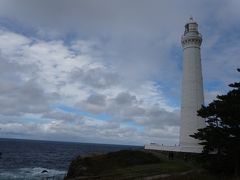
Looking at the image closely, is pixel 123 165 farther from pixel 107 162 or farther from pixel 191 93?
pixel 191 93

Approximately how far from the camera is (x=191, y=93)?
1702 inches

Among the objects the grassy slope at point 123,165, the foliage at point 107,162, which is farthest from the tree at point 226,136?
the foliage at point 107,162

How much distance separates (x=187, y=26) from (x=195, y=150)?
50.0 feet

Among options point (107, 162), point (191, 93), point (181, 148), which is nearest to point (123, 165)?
point (107, 162)

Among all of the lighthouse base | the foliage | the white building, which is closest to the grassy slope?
the foliage

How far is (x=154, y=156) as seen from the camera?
40938 mm

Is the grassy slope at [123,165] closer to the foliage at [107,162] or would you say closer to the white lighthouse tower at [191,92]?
the foliage at [107,162]

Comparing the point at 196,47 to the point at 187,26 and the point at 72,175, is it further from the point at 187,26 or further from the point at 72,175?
the point at 72,175

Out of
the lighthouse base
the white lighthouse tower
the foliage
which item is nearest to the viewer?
the foliage

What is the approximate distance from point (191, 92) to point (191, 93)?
0.40ft

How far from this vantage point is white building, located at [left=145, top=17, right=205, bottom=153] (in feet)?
141

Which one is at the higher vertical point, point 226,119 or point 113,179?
point 226,119

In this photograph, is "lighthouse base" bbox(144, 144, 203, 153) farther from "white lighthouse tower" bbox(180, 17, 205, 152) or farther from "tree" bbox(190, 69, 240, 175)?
"tree" bbox(190, 69, 240, 175)

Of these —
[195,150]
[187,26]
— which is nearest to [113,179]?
[195,150]
